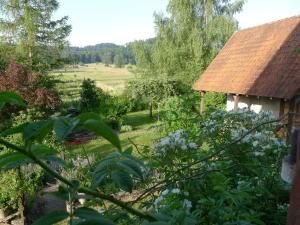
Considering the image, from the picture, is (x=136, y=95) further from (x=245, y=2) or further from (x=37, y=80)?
(x=37, y=80)

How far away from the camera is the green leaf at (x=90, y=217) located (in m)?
0.59

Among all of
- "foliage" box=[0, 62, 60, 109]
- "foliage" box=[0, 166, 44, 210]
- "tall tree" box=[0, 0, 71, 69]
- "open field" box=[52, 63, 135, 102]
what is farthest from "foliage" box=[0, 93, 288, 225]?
"open field" box=[52, 63, 135, 102]

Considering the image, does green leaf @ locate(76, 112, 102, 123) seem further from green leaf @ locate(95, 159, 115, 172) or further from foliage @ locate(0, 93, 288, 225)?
green leaf @ locate(95, 159, 115, 172)

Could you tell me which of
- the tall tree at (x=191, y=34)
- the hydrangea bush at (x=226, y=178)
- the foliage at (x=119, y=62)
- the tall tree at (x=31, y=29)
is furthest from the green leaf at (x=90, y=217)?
the foliage at (x=119, y=62)

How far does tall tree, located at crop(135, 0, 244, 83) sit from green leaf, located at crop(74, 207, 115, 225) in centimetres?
2172

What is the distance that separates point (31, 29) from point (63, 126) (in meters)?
21.8

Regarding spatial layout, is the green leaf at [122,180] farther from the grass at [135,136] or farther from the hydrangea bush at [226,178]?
the grass at [135,136]

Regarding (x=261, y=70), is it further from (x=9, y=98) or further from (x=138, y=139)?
(x=9, y=98)

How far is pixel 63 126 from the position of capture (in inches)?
22.1

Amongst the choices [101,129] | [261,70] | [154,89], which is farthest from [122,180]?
[154,89]

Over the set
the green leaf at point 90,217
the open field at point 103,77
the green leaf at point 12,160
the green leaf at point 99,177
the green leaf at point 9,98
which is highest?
the green leaf at point 9,98

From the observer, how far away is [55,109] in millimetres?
15383

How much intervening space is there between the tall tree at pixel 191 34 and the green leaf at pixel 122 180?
21524mm

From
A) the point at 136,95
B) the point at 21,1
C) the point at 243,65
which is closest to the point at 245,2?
the point at 136,95
